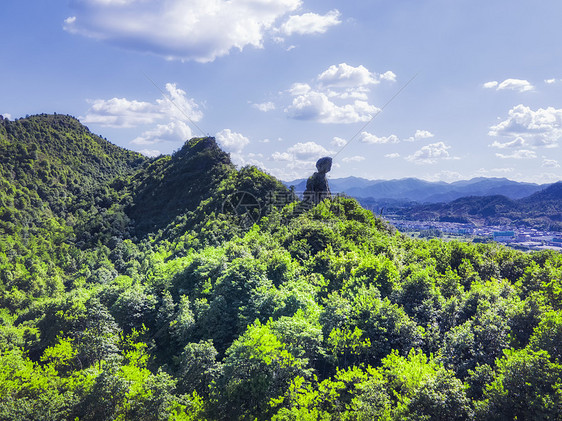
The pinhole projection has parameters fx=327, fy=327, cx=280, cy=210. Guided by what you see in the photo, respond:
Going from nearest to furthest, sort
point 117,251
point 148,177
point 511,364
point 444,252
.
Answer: point 511,364, point 444,252, point 117,251, point 148,177

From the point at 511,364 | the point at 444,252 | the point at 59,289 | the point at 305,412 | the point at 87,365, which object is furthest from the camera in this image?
the point at 59,289

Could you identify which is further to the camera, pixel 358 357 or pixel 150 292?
pixel 150 292

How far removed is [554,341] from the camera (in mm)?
16969

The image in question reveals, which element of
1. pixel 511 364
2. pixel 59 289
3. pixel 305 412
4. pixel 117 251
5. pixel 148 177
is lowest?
pixel 59 289

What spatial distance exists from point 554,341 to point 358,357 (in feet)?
37.2

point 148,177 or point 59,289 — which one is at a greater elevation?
point 148,177

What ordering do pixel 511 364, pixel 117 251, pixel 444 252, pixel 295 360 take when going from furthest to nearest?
pixel 117 251 < pixel 444 252 < pixel 295 360 < pixel 511 364

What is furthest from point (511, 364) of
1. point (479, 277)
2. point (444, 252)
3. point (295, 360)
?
point (444, 252)

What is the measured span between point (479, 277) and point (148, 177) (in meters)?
159

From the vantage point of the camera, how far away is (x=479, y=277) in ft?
112

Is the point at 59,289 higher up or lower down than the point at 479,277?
lower down

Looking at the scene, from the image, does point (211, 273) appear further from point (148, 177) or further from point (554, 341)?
point (148, 177)

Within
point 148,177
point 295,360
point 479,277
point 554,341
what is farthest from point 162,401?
point 148,177

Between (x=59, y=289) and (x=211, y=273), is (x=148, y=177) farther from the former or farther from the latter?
(x=211, y=273)
